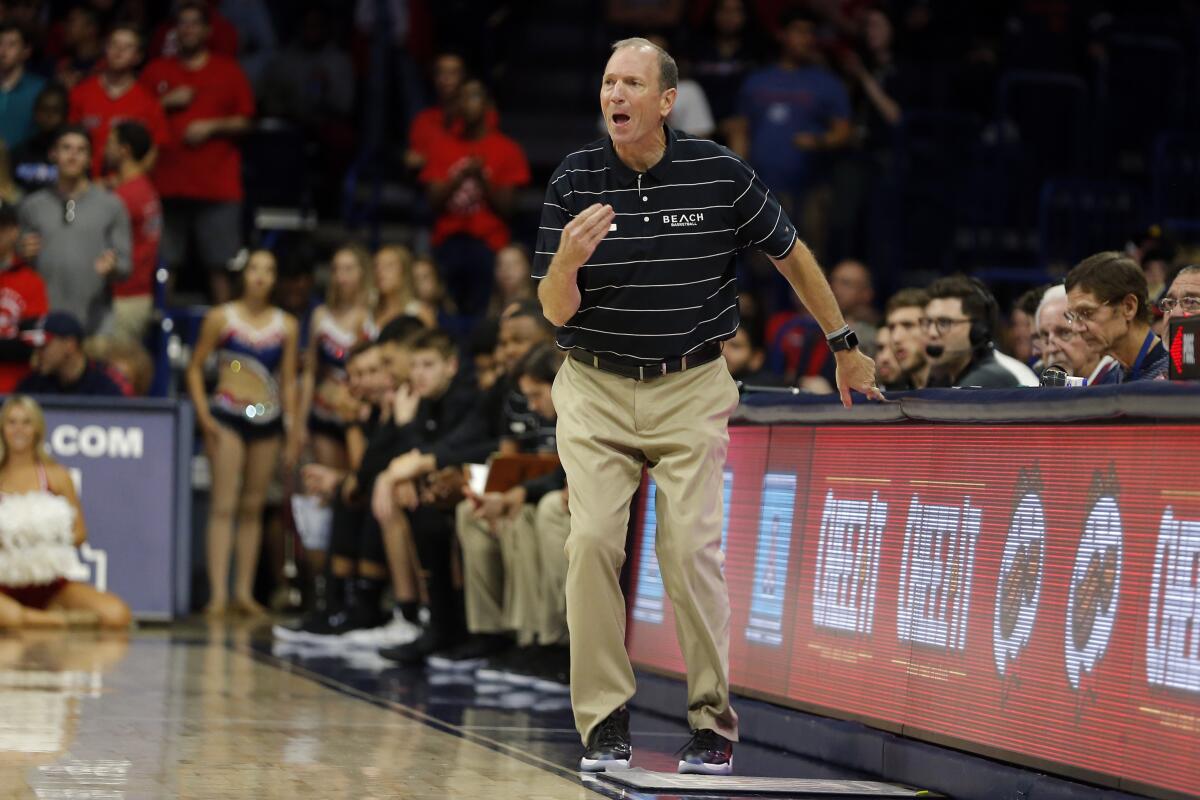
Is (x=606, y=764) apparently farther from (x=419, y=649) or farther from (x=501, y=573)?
(x=419, y=649)

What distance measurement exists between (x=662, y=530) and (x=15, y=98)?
31.7 ft

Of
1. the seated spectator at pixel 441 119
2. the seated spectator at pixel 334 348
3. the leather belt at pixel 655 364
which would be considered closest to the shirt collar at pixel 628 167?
the leather belt at pixel 655 364

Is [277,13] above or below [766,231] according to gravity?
above

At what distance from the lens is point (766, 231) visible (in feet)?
21.1

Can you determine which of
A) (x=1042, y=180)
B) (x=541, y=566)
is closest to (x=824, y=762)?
(x=541, y=566)

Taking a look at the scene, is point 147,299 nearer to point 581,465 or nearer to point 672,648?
point 672,648

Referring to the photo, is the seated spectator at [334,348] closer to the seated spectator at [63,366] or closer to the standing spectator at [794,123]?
the seated spectator at [63,366]

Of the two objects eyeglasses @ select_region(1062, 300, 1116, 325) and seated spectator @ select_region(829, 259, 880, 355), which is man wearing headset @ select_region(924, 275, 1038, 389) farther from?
seated spectator @ select_region(829, 259, 880, 355)

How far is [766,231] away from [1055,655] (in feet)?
5.49

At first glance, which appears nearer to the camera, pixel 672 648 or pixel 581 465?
pixel 581 465

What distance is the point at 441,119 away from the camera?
15.2 m

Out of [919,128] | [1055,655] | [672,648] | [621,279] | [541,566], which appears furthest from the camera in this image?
[919,128]

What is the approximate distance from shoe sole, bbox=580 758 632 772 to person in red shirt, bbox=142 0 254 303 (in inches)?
356

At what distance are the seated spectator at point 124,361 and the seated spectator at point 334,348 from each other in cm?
112
